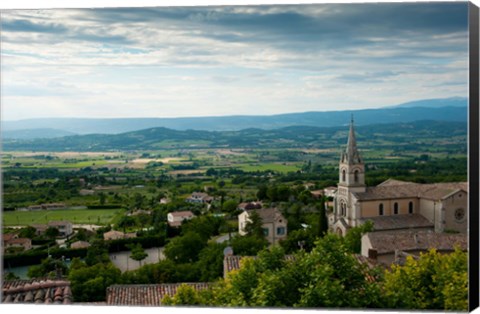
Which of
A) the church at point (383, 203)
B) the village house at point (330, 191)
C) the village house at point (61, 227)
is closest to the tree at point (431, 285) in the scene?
the church at point (383, 203)

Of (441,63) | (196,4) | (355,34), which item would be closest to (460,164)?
(441,63)

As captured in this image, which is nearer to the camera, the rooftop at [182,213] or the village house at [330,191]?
the rooftop at [182,213]

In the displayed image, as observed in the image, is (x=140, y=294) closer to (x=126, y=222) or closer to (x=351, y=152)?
(x=126, y=222)

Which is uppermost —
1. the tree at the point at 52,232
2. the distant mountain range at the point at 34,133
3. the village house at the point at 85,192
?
the distant mountain range at the point at 34,133

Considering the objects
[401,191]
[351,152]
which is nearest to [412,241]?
[351,152]

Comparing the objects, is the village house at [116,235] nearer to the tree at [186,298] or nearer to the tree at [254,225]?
the tree at [254,225]

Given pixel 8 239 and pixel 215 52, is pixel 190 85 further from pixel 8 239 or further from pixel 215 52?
pixel 8 239

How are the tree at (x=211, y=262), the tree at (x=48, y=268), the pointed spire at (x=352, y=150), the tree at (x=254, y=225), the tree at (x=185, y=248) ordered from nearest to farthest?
1. the tree at (x=211, y=262)
2. the tree at (x=48, y=268)
3. the pointed spire at (x=352, y=150)
4. the tree at (x=185, y=248)
5. the tree at (x=254, y=225)

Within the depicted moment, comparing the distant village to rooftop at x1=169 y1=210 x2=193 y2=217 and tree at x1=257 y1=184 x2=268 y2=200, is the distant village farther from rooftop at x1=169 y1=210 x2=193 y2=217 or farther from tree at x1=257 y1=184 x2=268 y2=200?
tree at x1=257 y1=184 x2=268 y2=200

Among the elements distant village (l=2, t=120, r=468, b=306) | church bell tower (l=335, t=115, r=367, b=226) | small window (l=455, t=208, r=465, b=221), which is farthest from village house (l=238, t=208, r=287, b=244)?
small window (l=455, t=208, r=465, b=221)
